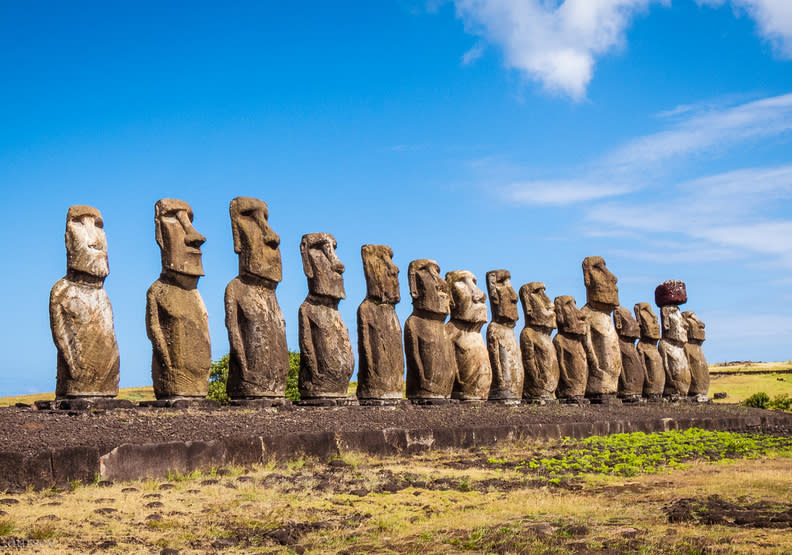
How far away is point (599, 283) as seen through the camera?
20594 mm

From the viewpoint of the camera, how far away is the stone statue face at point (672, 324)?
23.3 metres

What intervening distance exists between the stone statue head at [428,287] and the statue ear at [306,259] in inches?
103

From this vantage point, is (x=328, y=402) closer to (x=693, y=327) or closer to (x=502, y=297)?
(x=502, y=297)

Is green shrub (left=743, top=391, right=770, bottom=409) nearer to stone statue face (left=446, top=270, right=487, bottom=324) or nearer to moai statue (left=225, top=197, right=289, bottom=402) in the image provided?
stone statue face (left=446, top=270, right=487, bottom=324)

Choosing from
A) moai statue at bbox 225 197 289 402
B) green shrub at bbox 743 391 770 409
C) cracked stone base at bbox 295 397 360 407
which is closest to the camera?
moai statue at bbox 225 197 289 402

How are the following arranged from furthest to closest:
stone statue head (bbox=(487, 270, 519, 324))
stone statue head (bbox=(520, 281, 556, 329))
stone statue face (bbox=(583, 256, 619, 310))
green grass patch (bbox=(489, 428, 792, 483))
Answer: stone statue face (bbox=(583, 256, 619, 310)), stone statue head (bbox=(520, 281, 556, 329)), stone statue head (bbox=(487, 270, 519, 324)), green grass patch (bbox=(489, 428, 792, 483))

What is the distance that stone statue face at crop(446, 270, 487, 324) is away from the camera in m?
16.3

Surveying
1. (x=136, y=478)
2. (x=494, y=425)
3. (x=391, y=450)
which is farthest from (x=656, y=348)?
(x=136, y=478)

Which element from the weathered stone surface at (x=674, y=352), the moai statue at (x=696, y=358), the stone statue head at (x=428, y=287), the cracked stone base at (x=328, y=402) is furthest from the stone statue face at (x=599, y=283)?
the cracked stone base at (x=328, y=402)

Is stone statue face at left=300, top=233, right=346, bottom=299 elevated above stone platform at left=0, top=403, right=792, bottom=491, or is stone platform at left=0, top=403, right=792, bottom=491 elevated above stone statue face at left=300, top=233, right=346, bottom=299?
stone statue face at left=300, top=233, right=346, bottom=299

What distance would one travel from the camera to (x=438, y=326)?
15.4m

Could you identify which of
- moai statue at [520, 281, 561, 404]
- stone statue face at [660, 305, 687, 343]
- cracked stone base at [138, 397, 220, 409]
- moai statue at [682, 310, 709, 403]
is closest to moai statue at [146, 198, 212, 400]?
cracked stone base at [138, 397, 220, 409]

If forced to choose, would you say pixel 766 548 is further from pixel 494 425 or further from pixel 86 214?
pixel 86 214

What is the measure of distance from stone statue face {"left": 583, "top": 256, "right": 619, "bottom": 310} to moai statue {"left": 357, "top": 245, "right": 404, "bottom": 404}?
7.59 meters
